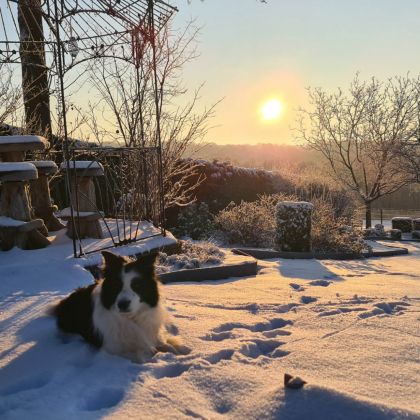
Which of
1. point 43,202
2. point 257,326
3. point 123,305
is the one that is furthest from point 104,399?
point 43,202

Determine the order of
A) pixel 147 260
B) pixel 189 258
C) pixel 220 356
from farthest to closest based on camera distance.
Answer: pixel 189 258 < pixel 147 260 < pixel 220 356

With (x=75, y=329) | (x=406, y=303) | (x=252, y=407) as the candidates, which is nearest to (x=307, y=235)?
(x=406, y=303)

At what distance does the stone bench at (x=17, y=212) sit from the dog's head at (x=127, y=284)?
2673 mm

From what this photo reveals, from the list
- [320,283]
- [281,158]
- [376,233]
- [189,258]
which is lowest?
[376,233]

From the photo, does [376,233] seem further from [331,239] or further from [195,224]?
[195,224]

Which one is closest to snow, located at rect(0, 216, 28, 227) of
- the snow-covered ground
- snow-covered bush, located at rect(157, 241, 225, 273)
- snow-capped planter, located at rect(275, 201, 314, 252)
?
the snow-covered ground

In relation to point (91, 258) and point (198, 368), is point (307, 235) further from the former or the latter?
point (198, 368)

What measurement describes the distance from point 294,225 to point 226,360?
695 centimetres

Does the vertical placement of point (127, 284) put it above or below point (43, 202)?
below

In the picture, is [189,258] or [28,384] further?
[189,258]

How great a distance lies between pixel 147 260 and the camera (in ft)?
10.5

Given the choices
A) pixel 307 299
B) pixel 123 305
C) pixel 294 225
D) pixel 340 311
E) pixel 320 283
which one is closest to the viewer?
pixel 123 305

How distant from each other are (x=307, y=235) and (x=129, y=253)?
Result: 514 centimetres

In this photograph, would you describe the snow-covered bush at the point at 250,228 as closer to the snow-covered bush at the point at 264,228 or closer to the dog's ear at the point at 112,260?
the snow-covered bush at the point at 264,228
